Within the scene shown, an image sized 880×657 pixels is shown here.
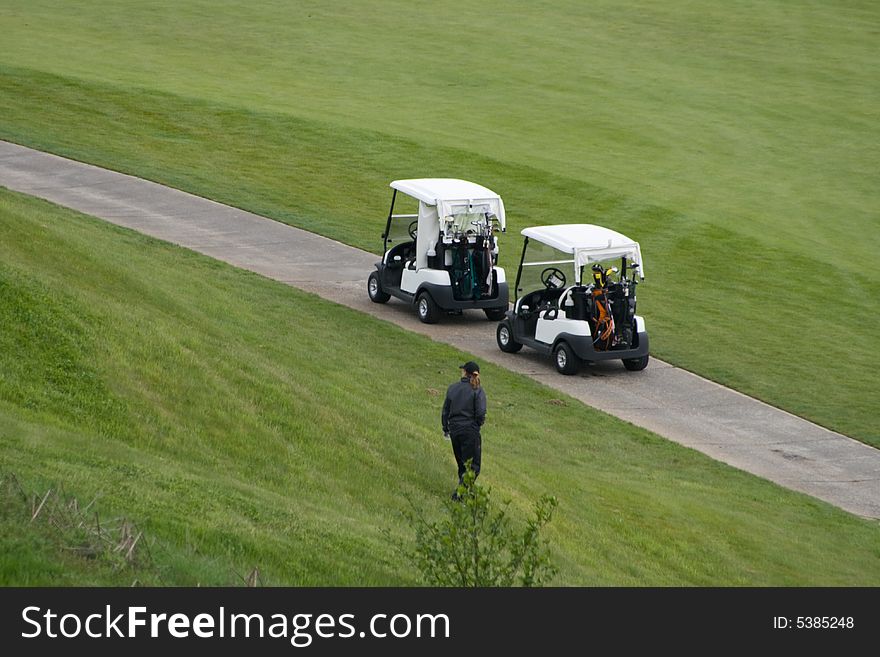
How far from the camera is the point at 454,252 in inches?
949

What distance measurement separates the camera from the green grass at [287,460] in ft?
33.3

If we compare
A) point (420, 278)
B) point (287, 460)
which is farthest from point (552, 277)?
point (287, 460)

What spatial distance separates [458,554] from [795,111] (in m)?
45.7

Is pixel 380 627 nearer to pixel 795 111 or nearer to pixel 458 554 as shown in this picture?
pixel 458 554

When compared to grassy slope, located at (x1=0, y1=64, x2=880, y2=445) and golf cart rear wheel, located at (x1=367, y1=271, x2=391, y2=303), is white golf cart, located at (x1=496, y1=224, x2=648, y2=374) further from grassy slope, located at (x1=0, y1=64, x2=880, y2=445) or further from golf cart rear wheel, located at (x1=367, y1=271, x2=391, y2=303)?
golf cart rear wheel, located at (x1=367, y1=271, x2=391, y2=303)

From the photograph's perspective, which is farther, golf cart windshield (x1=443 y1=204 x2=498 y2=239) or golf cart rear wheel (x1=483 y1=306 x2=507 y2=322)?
golf cart rear wheel (x1=483 y1=306 x2=507 y2=322)

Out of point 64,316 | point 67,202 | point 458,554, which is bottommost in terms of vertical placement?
point 67,202

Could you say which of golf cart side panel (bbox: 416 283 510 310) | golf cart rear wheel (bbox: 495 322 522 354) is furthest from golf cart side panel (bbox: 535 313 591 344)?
golf cart side panel (bbox: 416 283 510 310)

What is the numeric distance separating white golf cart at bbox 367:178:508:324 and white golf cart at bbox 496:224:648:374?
143cm

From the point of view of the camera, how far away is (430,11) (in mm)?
62594

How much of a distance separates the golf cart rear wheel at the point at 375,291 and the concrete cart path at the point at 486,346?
0.49 feet

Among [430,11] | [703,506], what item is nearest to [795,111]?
Answer: [430,11]

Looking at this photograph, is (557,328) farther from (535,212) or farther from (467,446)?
(535,212)

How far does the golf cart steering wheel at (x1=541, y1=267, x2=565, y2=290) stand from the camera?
2289 cm
